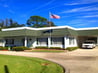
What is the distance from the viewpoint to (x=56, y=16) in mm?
28859

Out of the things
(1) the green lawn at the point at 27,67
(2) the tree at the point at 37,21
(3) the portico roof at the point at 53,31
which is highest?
(2) the tree at the point at 37,21

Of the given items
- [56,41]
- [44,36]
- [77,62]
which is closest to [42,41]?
[44,36]

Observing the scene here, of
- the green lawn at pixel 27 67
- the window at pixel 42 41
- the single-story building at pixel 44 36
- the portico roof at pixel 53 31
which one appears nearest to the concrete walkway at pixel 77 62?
the green lawn at pixel 27 67

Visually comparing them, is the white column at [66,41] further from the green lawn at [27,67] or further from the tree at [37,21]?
the tree at [37,21]

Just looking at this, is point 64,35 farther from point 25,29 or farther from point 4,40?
point 4,40

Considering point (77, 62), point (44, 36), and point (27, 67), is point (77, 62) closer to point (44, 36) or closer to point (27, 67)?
point (27, 67)

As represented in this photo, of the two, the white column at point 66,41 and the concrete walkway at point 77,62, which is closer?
the concrete walkway at point 77,62

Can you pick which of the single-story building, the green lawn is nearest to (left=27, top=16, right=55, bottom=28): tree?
the single-story building

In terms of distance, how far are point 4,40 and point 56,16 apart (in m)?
14.1

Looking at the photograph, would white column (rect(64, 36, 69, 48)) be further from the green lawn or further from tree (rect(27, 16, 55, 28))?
tree (rect(27, 16, 55, 28))

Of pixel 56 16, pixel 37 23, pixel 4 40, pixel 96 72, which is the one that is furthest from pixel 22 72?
pixel 37 23

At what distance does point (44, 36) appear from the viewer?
1254 inches

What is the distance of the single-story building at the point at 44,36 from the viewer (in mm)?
30344

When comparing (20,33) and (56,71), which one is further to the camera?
(20,33)
